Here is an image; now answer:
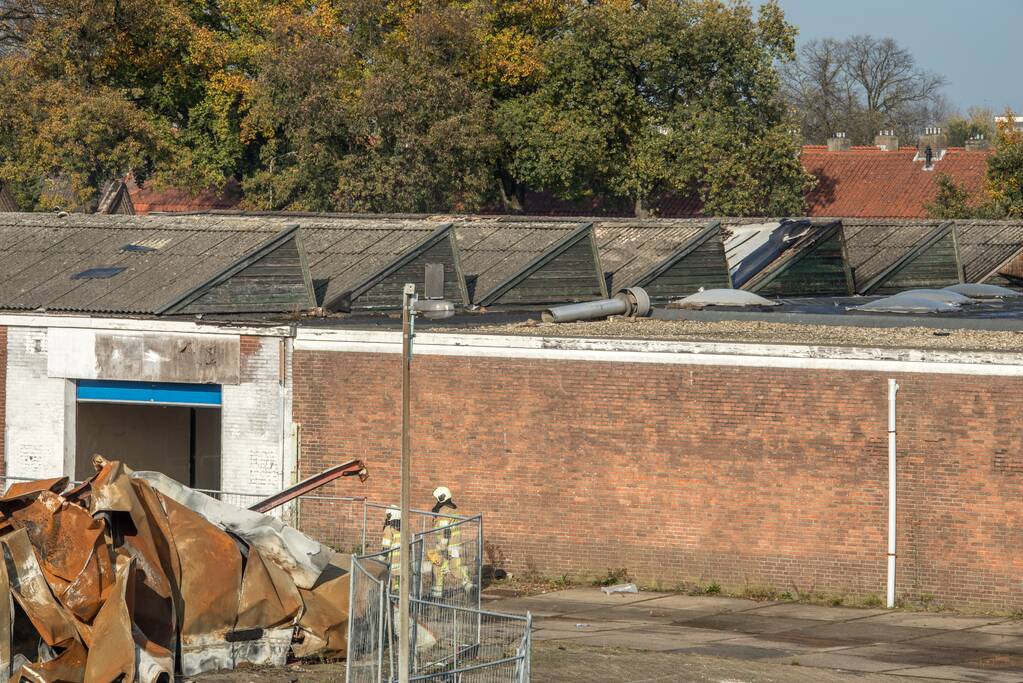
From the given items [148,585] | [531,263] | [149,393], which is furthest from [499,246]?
[148,585]

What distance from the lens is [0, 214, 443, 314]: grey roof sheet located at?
29.2 meters

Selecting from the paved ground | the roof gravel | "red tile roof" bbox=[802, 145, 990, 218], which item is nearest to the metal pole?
the paved ground

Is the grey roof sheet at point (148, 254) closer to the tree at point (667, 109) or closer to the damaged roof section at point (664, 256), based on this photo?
the damaged roof section at point (664, 256)

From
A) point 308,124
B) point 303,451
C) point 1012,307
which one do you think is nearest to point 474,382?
point 303,451

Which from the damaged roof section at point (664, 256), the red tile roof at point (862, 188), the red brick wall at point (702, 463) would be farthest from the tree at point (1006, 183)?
the red brick wall at point (702, 463)

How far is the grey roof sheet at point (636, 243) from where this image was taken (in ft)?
113

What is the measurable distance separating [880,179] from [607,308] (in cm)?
4119

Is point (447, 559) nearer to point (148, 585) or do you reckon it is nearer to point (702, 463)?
point (148, 585)

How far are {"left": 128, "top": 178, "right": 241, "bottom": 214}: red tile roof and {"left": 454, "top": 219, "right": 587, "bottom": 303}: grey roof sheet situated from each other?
34.3 meters

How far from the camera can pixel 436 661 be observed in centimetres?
1653

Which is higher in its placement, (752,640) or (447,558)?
(447,558)

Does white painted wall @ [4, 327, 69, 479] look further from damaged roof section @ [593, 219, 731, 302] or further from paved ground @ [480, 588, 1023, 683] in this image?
damaged roof section @ [593, 219, 731, 302]

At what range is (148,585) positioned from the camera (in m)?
17.1

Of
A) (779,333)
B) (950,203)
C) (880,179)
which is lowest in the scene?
(779,333)
